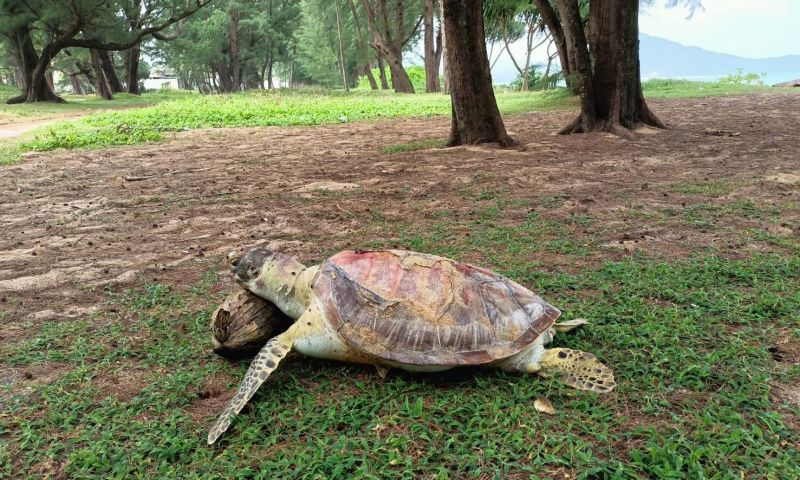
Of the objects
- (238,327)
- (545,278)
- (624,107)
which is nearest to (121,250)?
(238,327)

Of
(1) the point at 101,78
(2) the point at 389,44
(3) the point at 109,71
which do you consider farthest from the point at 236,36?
(2) the point at 389,44

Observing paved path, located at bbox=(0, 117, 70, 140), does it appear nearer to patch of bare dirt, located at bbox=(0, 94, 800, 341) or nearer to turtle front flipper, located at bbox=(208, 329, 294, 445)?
patch of bare dirt, located at bbox=(0, 94, 800, 341)

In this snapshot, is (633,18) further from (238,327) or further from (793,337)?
(238,327)

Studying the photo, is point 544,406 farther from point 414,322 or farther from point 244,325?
point 244,325

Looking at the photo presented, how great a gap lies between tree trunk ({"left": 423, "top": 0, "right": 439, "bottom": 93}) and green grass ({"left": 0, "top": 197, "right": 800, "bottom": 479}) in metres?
25.5

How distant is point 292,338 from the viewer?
2.71 meters

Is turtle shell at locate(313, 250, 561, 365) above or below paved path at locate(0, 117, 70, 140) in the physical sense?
below

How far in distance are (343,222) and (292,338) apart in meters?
2.64

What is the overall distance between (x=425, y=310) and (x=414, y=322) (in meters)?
0.08

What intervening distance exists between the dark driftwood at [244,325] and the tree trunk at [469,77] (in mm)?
6367

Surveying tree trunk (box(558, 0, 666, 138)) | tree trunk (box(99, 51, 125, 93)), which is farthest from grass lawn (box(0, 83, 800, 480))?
tree trunk (box(99, 51, 125, 93))

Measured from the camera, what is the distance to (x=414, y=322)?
101 inches

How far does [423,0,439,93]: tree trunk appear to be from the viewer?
2653 centimetres

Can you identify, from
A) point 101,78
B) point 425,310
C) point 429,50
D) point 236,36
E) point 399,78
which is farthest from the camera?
point 236,36
